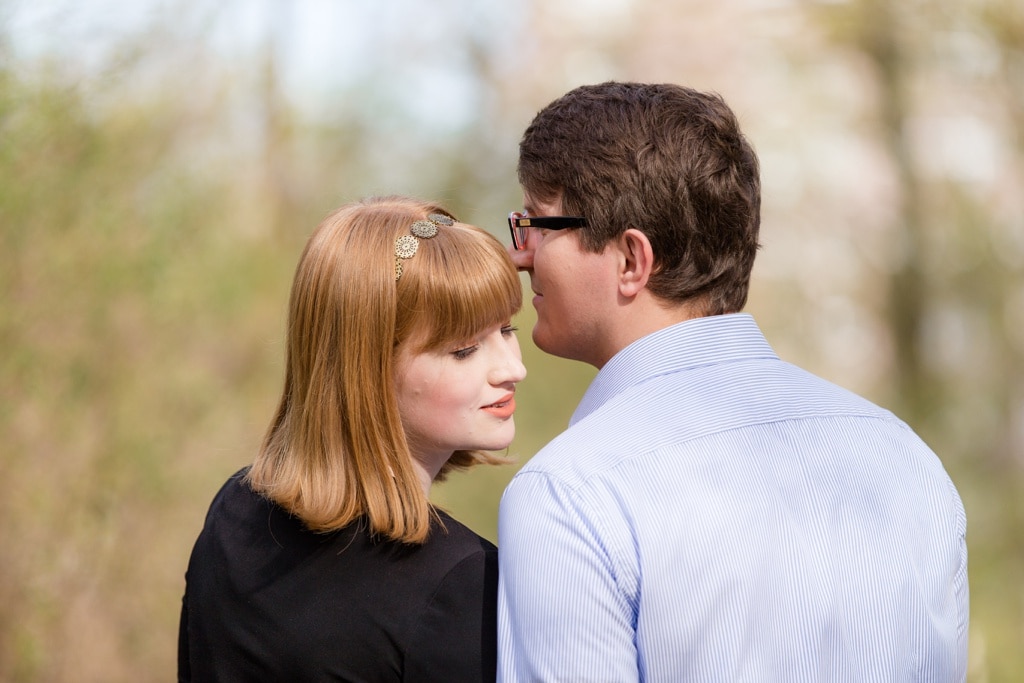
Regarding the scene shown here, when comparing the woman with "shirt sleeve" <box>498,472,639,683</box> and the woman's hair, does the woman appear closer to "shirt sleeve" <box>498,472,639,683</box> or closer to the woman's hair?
the woman's hair

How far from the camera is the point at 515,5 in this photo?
39.2 ft

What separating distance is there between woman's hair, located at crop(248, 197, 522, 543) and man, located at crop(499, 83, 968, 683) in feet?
0.92

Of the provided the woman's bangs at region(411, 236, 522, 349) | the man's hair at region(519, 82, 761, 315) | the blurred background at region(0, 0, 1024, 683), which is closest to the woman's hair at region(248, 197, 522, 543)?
the woman's bangs at region(411, 236, 522, 349)

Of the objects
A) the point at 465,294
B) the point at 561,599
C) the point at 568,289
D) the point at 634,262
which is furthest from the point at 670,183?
the point at 561,599

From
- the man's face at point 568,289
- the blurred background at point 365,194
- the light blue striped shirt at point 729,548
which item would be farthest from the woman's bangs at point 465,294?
the blurred background at point 365,194

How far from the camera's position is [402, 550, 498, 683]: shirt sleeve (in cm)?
176

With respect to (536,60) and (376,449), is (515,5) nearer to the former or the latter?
(536,60)

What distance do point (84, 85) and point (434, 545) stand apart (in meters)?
3.29

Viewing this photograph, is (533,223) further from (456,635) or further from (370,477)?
(456,635)

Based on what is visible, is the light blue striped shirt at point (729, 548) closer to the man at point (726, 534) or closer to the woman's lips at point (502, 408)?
the man at point (726, 534)

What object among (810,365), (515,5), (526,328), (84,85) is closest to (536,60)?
(515,5)

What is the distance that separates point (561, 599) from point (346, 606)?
39cm

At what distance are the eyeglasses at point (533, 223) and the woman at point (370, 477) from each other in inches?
4.6

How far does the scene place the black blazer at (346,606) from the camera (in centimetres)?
177
